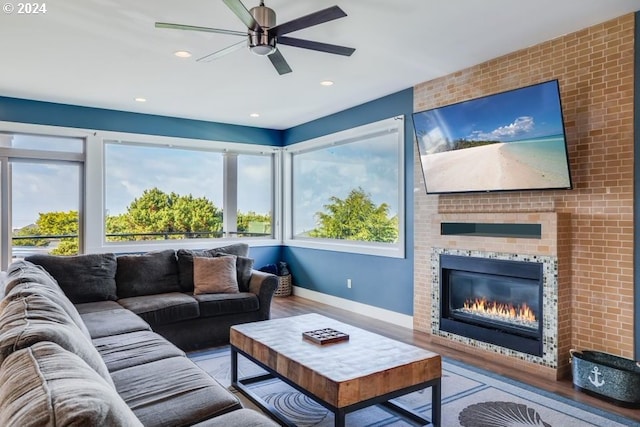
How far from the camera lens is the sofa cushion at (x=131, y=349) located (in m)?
2.35

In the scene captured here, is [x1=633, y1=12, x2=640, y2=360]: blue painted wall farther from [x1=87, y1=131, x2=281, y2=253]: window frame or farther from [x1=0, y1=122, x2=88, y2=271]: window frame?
[x1=0, y1=122, x2=88, y2=271]: window frame

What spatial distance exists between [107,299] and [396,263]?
3.02 metres

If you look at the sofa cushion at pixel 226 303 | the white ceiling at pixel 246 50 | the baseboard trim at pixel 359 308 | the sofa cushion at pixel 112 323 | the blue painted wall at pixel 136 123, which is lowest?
the baseboard trim at pixel 359 308

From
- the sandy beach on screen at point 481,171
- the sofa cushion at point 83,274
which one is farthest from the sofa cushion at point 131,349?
the sandy beach on screen at point 481,171

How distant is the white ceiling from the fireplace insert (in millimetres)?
1830

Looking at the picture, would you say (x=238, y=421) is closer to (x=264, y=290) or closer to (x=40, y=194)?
(x=264, y=290)

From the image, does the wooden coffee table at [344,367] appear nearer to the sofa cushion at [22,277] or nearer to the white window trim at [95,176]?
the sofa cushion at [22,277]

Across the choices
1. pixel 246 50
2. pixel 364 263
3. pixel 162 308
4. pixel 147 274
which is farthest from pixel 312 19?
pixel 364 263

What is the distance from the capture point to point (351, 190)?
19.2 ft

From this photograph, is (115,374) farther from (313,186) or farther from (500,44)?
(313,186)

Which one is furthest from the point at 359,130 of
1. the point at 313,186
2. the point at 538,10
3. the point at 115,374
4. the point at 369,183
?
the point at 115,374

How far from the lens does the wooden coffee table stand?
211 centimetres

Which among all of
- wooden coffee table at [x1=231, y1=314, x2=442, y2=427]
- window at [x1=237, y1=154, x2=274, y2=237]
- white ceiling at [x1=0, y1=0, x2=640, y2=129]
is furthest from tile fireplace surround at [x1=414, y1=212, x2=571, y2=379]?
window at [x1=237, y1=154, x2=274, y2=237]

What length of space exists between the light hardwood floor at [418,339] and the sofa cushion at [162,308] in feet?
4.87
